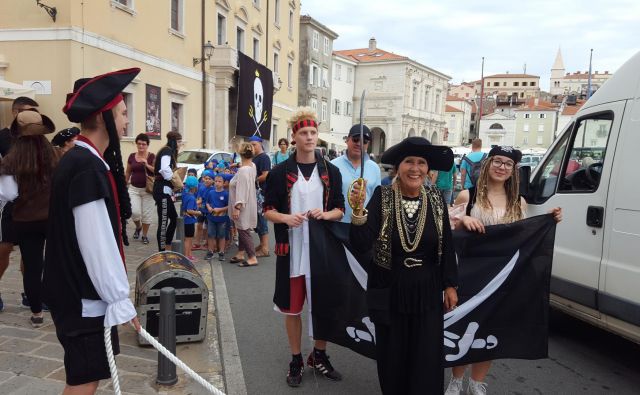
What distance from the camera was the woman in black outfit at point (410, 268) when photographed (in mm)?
2855

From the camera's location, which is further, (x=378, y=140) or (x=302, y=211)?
(x=378, y=140)

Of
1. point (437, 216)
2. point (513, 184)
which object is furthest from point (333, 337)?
point (513, 184)

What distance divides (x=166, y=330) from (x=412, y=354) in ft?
6.03

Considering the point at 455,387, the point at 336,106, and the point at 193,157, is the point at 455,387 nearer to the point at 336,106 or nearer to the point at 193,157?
the point at 193,157

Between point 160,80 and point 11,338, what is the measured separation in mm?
15709

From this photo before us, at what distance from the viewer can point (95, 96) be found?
89.4 inches

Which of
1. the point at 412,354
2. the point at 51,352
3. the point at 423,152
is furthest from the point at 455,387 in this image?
the point at 51,352

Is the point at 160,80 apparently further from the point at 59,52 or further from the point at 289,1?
the point at 289,1

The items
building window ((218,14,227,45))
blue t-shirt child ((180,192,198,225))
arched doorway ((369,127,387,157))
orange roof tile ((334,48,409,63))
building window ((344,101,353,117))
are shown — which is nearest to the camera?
blue t-shirt child ((180,192,198,225))

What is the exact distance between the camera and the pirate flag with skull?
23.6 meters

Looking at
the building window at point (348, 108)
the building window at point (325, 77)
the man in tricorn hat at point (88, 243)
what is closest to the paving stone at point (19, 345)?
the man in tricorn hat at point (88, 243)

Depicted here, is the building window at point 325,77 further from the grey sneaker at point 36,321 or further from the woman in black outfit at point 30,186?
the grey sneaker at point 36,321

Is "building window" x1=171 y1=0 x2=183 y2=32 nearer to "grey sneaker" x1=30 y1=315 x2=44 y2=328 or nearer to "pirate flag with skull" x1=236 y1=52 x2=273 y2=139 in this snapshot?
"pirate flag with skull" x1=236 y1=52 x2=273 y2=139

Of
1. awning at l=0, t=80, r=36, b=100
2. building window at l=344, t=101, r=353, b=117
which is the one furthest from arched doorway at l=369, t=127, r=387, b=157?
awning at l=0, t=80, r=36, b=100
